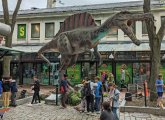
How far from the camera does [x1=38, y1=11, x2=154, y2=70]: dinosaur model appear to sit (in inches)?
404

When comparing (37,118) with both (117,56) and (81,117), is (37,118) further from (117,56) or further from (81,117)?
(117,56)

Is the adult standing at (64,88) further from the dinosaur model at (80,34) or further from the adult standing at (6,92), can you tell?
the adult standing at (6,92)

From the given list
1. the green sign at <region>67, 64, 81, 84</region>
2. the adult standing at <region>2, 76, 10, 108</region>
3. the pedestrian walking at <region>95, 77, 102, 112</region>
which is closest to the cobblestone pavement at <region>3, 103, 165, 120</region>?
the adult standing at <region>2, 76, 10, 108</region>

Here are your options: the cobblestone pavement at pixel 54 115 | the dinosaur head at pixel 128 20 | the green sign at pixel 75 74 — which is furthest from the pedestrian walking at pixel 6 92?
the green sign at pixel 75 74

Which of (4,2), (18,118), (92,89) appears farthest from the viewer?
(4,2)

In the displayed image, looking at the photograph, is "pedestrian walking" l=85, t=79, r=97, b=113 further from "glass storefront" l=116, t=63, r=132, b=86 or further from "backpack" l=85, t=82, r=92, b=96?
"glass storefront" l=116, t=63, r=132, b=86

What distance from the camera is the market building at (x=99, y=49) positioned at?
83.0 feet

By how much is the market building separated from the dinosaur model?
12125mm

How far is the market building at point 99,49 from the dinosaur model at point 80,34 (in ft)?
39.8

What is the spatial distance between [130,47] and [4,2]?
504 inches

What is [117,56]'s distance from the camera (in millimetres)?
25500

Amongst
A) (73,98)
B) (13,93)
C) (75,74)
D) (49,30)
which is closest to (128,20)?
(73,98)

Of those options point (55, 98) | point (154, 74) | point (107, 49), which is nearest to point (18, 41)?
point (107, 49)

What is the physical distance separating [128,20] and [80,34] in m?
2.44
